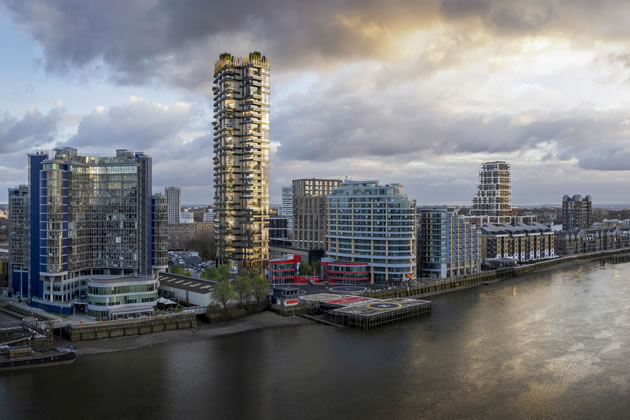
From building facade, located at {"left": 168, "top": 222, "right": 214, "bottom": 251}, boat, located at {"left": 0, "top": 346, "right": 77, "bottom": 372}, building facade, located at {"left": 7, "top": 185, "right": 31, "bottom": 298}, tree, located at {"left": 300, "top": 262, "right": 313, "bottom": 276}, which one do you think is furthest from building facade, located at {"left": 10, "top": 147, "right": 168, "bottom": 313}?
building facade, located at {"left": 168, "top": 222, "right": 214, "bottom": 251}

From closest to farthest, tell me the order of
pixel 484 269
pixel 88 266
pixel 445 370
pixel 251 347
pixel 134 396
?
pixel 134 396
pixel 445 370
pixel 251 347
pixel 88 266
pixel 484 269

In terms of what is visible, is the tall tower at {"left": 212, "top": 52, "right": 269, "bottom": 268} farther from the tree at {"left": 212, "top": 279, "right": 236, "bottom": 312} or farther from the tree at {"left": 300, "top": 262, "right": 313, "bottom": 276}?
the tree at {"left": 212, "top": 279, "right": 236, "bottom": 312}

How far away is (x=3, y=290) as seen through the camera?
76438 millimetres

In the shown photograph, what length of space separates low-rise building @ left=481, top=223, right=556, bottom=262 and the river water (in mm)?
63790

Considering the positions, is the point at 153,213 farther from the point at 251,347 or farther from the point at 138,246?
the point at 251,347

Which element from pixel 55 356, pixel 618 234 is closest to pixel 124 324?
pixel 55 356

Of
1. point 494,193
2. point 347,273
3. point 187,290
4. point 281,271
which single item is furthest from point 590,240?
point 187,290

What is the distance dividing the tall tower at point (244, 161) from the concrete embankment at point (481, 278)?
89.1ft

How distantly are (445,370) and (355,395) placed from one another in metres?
9.96

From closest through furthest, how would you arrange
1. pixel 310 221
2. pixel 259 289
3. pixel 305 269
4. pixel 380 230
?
1. pixel 259 289
2. pixel 380 230
3. pixel 305 269
4. pixel 310 221

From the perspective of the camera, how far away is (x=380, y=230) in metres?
91.6

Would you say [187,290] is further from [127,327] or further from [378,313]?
[378,313]

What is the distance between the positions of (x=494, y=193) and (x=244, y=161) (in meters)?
98.2

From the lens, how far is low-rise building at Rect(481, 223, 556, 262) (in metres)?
130
